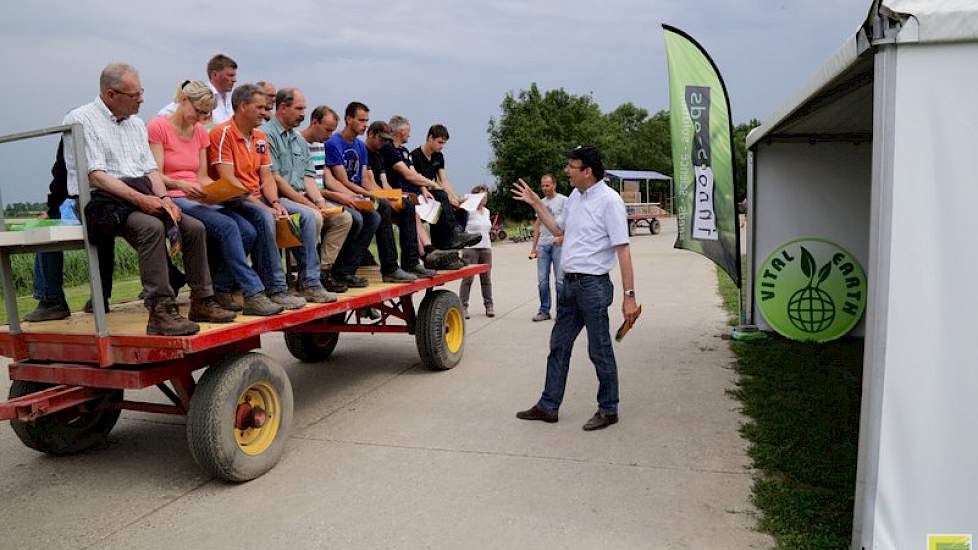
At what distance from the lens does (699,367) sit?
694cm

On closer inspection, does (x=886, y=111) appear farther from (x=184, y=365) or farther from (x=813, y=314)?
(x=813, y=314)

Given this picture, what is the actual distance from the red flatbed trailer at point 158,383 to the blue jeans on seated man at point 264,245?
319 millimetres

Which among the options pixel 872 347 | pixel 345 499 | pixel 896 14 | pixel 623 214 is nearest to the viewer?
pixel 896 14

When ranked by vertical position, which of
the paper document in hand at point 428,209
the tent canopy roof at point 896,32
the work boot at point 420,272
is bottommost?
the work boot at point 420,272

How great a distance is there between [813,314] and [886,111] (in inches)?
200

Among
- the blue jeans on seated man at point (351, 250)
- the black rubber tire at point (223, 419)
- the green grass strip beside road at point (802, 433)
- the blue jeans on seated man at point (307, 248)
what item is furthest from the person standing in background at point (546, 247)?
the black rubber tire at point (223, 419)

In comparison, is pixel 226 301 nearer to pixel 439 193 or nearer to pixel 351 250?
pixel 351 250

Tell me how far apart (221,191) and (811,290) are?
6.20m

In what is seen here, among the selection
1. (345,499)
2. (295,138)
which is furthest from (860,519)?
(295,138)

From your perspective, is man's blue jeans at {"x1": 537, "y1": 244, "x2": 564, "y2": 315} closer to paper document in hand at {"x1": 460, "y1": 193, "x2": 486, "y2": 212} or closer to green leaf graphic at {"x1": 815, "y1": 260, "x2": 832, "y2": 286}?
paper document in hand at {"x1": 460, "y1": 193, "x2": 486, "y2": 212}

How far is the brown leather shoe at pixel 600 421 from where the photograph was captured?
512 cm

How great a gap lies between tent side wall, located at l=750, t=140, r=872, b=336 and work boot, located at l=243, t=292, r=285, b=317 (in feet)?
18.2

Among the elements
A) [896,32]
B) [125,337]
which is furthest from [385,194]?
[896,32]

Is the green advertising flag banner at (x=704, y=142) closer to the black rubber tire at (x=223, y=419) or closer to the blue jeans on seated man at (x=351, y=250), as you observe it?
the blue jeans on seated man at (x=351, y=250)
